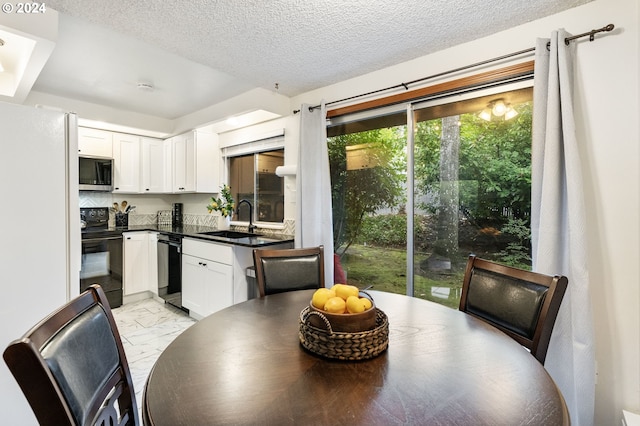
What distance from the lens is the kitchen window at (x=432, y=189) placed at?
2076 mm

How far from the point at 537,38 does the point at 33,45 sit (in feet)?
9.69

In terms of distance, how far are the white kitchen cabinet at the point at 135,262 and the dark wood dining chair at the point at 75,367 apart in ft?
10.7

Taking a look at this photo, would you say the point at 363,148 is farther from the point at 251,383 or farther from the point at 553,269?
the point at 251,383

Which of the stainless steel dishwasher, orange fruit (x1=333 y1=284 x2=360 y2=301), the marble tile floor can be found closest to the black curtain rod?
orange fruit (x1=333 y1=284 x2=360 y2=301)

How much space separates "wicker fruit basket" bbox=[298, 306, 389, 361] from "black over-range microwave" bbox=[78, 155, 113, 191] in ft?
13.0

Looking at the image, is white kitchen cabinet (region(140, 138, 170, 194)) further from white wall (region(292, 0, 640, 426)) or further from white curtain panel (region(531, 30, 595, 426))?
white wall (region(292, 0, 640, 426))

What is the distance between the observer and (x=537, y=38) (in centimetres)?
178

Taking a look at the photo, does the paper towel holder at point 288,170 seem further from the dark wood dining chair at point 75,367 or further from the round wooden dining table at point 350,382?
the dark wood dining chair at point 75,367

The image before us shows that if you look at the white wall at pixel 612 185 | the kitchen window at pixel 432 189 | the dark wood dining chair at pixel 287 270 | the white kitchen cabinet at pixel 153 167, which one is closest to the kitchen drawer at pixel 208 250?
the kitchen window at pixel 432 189

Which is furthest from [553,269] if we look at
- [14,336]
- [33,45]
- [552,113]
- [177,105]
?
[177,105]

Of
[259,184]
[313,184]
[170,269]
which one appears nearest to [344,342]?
[313,184]

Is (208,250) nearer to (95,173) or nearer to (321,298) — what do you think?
(95,173)

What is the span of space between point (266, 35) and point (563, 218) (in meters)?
2.09

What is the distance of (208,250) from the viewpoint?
318 cm
